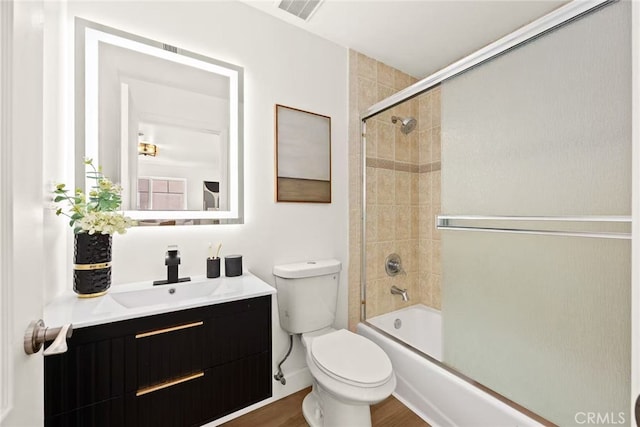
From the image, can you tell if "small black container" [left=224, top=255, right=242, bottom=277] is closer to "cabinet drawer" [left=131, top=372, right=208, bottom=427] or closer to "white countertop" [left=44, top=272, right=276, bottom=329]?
"white countertop" [left=44, top=272, right=276, bottom=329]

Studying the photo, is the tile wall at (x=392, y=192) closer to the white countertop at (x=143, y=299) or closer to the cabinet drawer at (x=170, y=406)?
the white countertop at (x=143, y=299)

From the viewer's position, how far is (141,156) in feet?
4.30

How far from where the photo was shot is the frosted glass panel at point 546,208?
2.95 ft

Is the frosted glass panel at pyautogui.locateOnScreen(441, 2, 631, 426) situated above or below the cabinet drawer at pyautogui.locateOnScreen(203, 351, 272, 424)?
above

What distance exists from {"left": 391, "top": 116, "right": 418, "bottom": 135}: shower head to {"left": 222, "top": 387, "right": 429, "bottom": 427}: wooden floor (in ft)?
6.27

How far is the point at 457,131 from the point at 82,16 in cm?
181

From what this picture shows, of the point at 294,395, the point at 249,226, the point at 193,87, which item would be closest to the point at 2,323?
the point at 249,226

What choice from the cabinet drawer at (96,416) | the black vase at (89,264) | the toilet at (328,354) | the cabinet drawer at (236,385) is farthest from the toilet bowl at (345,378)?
the black vase at (89,264)

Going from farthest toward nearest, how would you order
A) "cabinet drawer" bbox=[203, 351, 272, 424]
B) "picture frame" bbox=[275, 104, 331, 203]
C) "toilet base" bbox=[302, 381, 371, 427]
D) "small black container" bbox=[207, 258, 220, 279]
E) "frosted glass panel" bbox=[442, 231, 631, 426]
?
"picture frame" bbox=[275, 104, 331, 203] → "small black container" bbox=[207, 258, 220, 279] → "toilet base" bbox=[302, 381, 371, 427] → "cabinet drawer" bbox=[203, 351, 272, 424] → "frosted glass panel" bbox=[442, 231, 631, 426]

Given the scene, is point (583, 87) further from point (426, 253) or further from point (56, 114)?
point (56, 114)

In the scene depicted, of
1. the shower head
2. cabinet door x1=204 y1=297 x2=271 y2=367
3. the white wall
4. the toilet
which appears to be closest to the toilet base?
the toilet

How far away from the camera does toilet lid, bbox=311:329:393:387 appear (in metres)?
1.17

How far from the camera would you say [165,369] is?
0.96m

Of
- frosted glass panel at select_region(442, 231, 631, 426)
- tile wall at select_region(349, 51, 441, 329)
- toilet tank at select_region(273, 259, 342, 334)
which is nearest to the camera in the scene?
frosted glass panel at select_region(442, 231, 631, 426)
